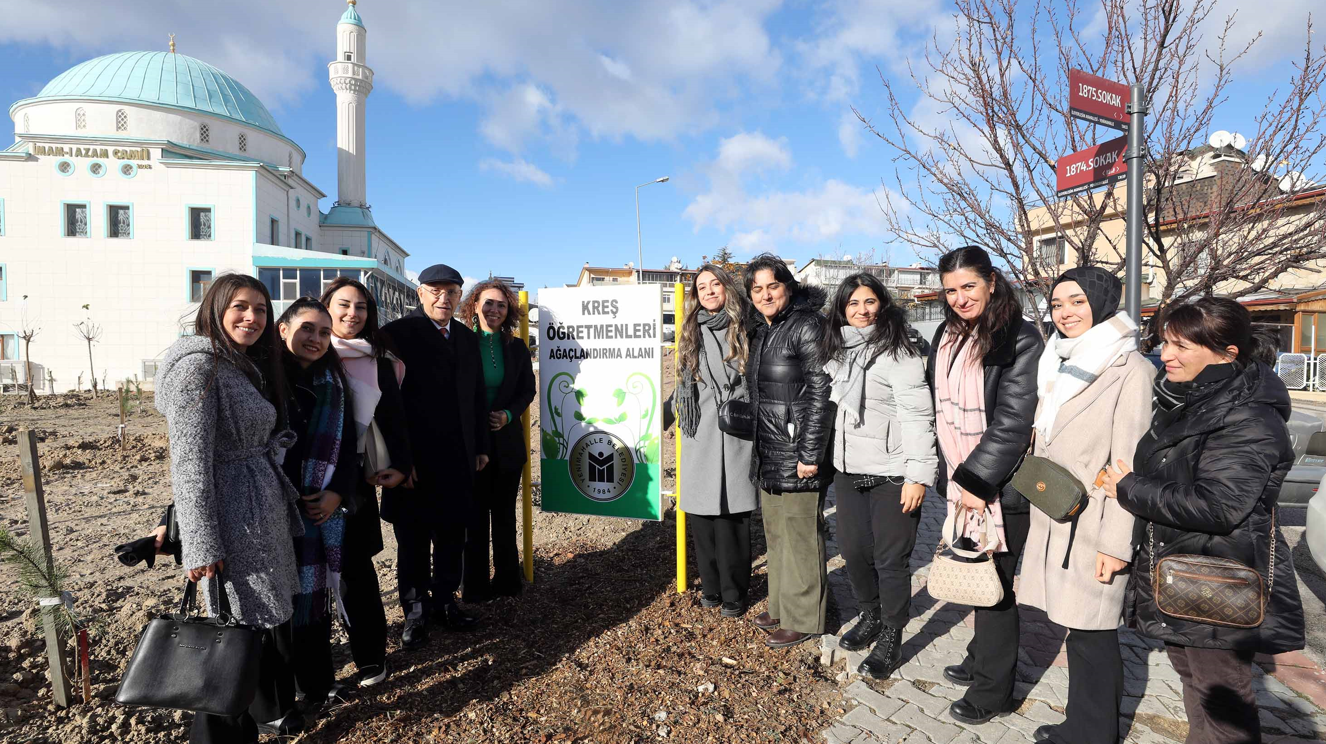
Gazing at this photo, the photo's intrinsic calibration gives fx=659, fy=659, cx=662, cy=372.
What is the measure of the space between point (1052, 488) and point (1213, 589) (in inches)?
22.2

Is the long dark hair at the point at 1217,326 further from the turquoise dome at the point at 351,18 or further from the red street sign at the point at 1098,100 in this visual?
the turquoise dome at the point at 351,18

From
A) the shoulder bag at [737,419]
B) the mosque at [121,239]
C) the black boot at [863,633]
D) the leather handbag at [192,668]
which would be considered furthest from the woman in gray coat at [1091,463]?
the mosque at [121,239]

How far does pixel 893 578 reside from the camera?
11.3 feet

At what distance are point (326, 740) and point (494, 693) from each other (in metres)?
0.77

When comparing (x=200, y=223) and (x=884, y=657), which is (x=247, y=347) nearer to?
(x=884, y=657)

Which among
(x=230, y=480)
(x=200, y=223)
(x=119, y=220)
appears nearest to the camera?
(x=230, y=480)

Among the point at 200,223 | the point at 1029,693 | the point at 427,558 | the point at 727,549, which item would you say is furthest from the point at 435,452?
the point at 200,223

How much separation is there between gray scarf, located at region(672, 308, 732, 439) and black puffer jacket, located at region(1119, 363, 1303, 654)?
7.44ft

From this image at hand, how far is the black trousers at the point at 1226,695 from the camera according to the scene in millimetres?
2396

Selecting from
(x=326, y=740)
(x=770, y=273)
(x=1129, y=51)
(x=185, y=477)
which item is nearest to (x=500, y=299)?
(x=770, y=273)

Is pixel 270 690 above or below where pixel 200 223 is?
below

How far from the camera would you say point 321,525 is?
3.10 metres

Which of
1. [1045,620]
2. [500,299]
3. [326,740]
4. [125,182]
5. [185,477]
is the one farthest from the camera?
[125,182]

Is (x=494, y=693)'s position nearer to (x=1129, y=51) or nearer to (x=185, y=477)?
(x=185, y=477)
